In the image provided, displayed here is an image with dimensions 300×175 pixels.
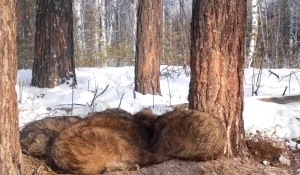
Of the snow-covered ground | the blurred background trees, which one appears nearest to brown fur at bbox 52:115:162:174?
the snow-covered ground

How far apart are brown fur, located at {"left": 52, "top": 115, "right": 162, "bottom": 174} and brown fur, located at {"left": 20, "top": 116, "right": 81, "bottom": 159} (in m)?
0.25

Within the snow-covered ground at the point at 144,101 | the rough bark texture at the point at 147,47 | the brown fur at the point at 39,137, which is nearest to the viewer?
the brown fur at the point at 39,137

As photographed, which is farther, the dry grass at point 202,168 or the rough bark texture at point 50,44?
the rough bark texture at point 50,44

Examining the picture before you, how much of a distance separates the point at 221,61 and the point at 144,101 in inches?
107

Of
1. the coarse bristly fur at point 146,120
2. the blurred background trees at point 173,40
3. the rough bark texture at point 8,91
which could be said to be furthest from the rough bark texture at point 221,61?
the blurred background trees at point 173,40

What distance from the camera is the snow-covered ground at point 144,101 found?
4.02 meters

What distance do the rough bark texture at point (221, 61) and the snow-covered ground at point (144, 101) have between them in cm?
71

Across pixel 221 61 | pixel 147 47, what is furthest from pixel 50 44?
pixel 221 61

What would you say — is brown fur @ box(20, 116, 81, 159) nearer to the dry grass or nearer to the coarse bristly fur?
the dry grass

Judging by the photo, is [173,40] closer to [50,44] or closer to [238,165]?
[50,44]

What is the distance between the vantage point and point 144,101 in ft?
18.9

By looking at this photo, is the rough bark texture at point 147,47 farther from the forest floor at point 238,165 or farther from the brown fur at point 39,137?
the brown fur at point 39,137

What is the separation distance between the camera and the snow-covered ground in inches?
158

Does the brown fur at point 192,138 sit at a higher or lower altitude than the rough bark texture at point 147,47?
lower
